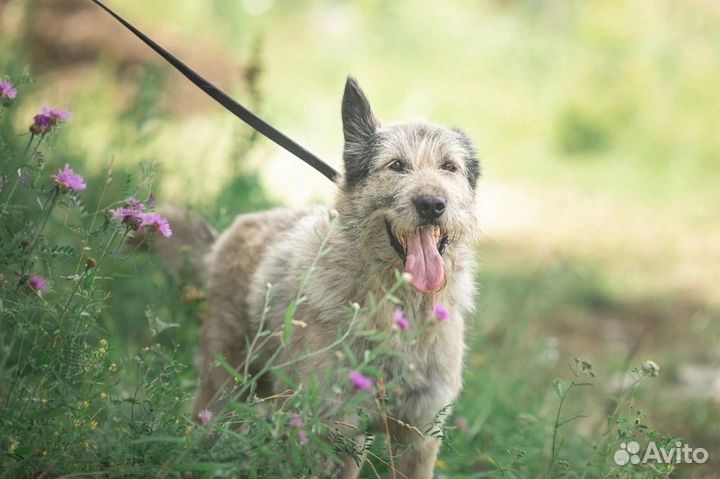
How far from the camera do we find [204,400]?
4.27 metres

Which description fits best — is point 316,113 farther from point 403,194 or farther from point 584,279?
point 403,194

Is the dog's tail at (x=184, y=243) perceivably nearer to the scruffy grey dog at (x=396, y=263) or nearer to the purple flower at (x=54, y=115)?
the scruffy grey dog at (x=396, y=263)

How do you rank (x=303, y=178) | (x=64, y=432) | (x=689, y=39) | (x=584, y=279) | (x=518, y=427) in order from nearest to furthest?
(x=64, y=432) → (x=518, y=427) → (x=584, y=279) → (x=303, y=178) → (x=689, y=39)

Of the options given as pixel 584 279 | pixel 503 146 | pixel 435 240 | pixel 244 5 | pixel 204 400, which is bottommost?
pixel 204 400

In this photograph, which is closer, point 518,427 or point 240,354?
point 240,354

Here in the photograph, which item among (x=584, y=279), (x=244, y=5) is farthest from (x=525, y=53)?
(x=584, y=279)

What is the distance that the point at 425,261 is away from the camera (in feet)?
10.9

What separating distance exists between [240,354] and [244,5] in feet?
34.8

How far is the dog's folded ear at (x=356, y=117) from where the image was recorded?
3.82 meters

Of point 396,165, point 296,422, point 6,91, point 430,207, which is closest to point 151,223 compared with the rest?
point 6,91

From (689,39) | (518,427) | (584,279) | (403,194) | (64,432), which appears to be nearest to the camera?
(64,432)

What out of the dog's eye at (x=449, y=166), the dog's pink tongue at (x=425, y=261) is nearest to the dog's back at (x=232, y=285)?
the dog's eye at (x=449, y=166)

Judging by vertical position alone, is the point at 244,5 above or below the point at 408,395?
above

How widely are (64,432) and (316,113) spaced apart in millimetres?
9501
